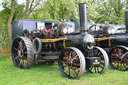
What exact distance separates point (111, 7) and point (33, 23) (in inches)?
807

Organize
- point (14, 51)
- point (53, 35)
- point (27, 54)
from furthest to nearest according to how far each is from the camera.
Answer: point (14, 51) < point (53, 35) < point (27, 54)

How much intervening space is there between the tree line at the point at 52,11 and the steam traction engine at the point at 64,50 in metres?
4.79

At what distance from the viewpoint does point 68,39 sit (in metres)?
5.46

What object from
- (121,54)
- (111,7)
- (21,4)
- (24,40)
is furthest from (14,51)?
(111,7)

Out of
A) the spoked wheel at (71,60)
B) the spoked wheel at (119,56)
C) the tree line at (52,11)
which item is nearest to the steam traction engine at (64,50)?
the spoked wheel at (71,60)

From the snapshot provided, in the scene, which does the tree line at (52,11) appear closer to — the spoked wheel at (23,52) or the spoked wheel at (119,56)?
the spoked wheel at (23,52)

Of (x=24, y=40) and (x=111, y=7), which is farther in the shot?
(x=111, y=7)

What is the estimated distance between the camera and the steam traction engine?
4.81 meters

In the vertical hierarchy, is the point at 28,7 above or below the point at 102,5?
below

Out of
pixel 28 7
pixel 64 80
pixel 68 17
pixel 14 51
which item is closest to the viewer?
pixel 64 80

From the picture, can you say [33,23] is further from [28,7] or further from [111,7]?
[111,7]

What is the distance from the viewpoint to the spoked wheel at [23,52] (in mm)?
6066

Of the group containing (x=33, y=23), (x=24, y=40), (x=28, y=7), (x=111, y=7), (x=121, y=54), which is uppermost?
(x=111, y=7)

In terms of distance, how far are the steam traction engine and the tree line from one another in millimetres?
4791
